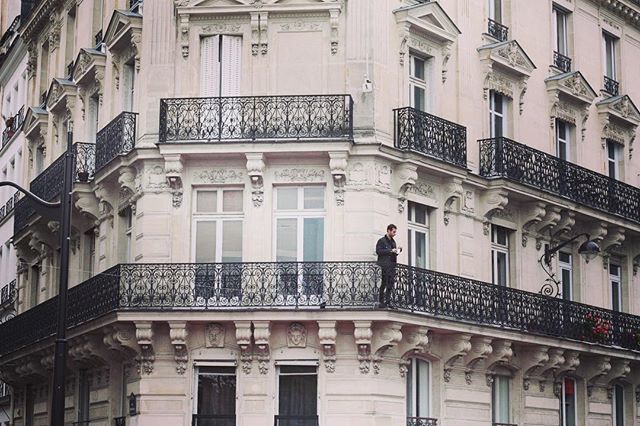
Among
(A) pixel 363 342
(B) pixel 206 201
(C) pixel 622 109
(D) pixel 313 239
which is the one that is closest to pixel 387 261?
(A) pixel 363 342

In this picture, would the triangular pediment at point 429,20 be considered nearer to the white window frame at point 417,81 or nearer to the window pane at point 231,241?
the white window frame at point 417,81

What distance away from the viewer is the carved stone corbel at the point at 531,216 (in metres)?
31.8

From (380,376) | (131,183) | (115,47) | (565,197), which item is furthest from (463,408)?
(115,47)

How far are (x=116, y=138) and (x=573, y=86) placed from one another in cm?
1251

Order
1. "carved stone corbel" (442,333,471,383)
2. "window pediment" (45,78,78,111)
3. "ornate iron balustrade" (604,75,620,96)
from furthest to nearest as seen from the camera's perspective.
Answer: "ornate iron balustrade" (604,75,620,96) < "window pediment" (45,78,78,111) < "carved stone corbel" (442,333,471,383)

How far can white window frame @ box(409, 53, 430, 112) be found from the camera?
29.6 metres

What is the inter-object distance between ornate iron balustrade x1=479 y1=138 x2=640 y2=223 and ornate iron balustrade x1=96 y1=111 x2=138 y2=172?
816cm

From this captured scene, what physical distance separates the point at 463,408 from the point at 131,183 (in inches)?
352

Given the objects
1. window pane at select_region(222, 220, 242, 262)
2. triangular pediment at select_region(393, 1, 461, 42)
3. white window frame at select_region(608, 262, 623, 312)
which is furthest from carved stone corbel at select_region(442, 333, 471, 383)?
white window frame at select_region(608, 262, 623, 312)

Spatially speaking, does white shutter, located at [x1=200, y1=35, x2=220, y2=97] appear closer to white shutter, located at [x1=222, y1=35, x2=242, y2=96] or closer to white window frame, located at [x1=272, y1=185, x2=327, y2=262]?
white shutter, located at [x1=222, y1=35, x2=242, y2=96]

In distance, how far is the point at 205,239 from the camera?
2822 cm

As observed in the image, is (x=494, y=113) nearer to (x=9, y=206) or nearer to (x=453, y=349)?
(x=453, y=349)

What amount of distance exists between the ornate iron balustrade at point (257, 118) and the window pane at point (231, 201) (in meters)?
1.28

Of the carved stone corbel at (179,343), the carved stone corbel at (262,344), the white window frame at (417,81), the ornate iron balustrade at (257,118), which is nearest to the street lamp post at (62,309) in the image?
the carved stone corbel at (179,343)
